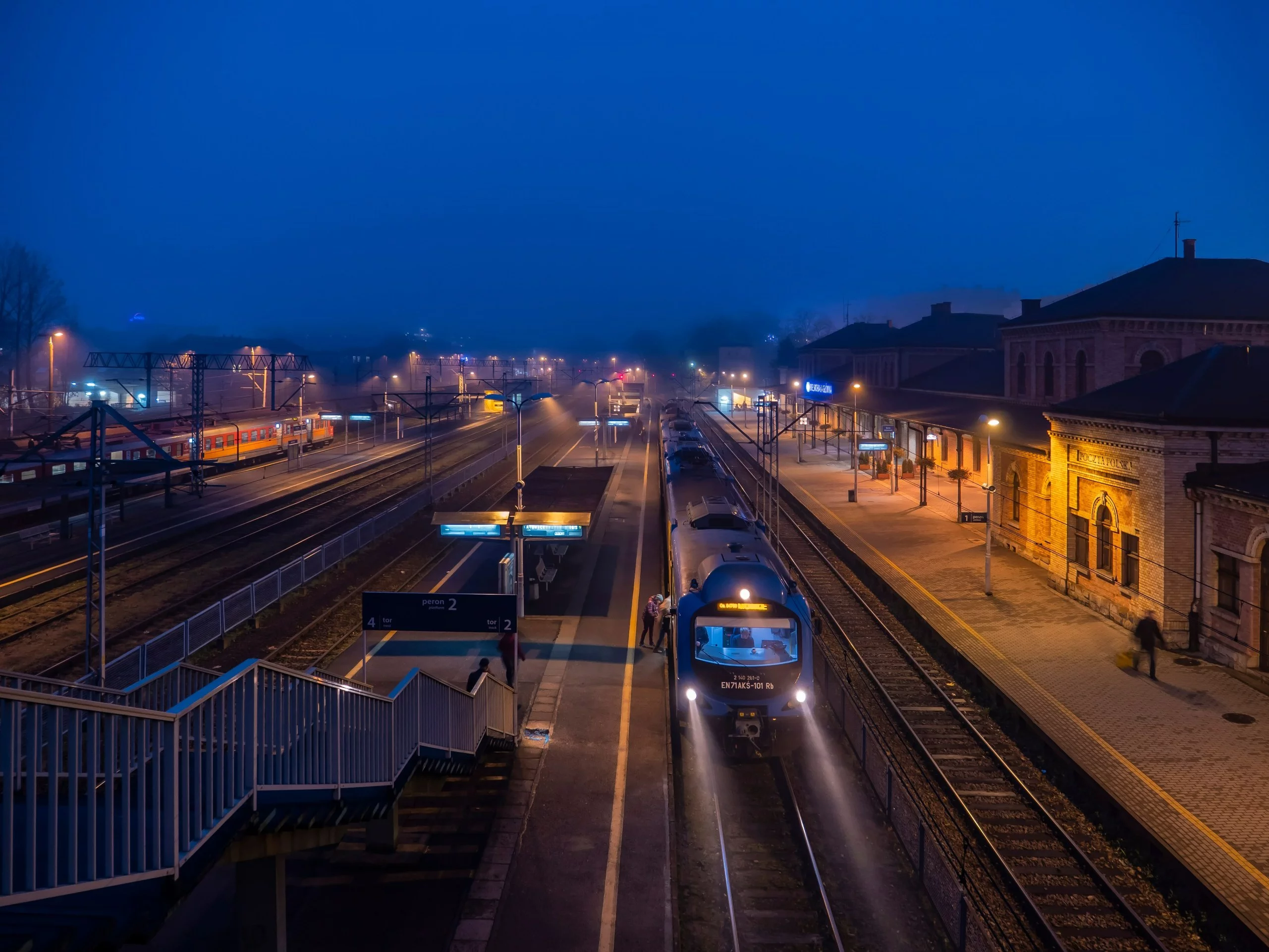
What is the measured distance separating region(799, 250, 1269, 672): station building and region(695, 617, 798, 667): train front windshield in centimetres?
1044

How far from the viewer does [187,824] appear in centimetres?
576

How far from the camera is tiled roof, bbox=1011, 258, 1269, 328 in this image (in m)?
30.5

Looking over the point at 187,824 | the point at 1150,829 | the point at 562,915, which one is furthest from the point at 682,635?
the point at 187,824

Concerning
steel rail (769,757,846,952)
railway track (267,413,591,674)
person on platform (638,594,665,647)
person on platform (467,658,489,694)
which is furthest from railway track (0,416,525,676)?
steel rail (769,757,846,952)

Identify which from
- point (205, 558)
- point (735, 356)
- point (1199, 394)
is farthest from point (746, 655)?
point (735, 356)

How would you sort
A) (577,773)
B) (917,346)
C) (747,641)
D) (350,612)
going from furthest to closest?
(917,346) < (350,612) < (747,641) < (577,773)

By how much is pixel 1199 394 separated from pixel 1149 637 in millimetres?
6732

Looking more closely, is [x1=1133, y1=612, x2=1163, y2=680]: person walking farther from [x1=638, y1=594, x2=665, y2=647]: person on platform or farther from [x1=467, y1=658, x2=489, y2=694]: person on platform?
[x1=467, y1=658, x2=489, y2=694]: person on platform

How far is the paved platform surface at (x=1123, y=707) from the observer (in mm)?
11500

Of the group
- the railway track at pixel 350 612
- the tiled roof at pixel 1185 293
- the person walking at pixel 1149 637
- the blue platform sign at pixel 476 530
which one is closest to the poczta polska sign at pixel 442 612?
the railway track at pixel 350 612

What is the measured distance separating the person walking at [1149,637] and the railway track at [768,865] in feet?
28.1

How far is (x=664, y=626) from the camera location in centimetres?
1828

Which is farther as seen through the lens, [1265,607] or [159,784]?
[1265,607]

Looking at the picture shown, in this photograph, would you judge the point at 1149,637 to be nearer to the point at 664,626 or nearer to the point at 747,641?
the point at 747,641
